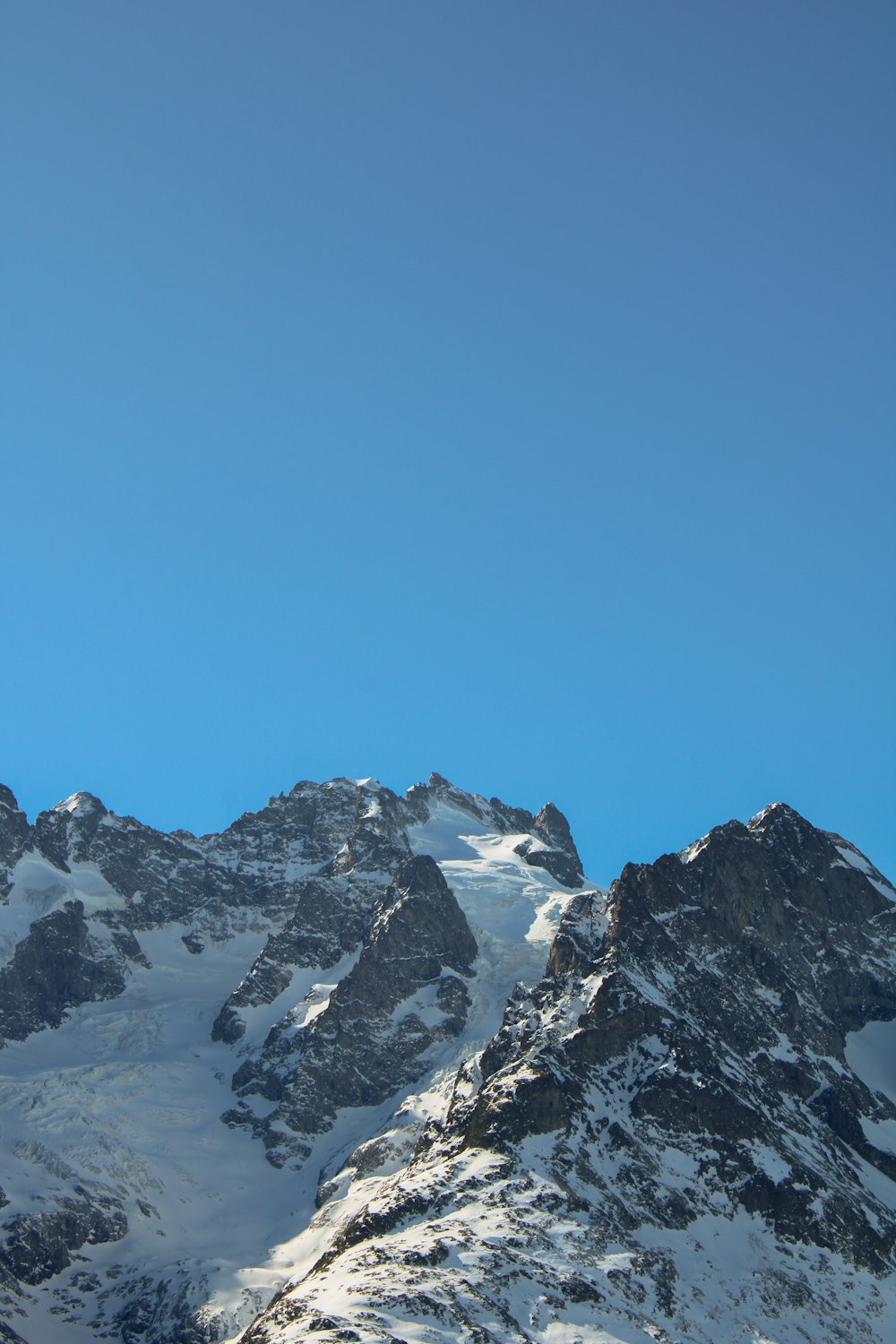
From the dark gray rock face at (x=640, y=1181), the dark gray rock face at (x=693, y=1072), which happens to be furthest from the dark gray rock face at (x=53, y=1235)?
the dark gray rock face at (x=693, y=1072)

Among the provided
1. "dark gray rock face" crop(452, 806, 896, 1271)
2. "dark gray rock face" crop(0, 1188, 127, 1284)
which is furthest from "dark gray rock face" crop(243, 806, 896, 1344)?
"dark gray rock face" crop(0, 1188, 127, 1284)

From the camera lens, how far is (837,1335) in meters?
125

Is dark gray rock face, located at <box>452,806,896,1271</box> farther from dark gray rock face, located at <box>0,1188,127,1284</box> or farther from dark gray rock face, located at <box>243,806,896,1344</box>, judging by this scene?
dark gray rock face, located at <box>0,1188,127,1284</box>

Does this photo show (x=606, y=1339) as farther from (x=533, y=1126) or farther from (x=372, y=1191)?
(x=372, y=1191)

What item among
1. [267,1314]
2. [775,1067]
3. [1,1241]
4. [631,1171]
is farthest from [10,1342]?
[775,1067]

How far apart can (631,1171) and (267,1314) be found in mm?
39971

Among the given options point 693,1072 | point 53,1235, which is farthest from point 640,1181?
point 53,1235

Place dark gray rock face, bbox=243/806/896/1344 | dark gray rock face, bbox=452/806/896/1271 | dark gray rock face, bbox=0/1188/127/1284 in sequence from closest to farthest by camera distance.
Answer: dark gray rock face, bbox=243/806/896/1344 → dark gray rock face, bbox=452/806/896/1271 → dark gray rock face, bbox=0/1188/127/1284

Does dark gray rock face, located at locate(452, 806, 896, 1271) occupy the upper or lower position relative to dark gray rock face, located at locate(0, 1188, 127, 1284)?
upper

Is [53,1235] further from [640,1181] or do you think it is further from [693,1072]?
[693,1072]

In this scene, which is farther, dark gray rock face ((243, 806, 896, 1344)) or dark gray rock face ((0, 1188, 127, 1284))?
dark gray rock face ((0, 1188, 127, 1284))

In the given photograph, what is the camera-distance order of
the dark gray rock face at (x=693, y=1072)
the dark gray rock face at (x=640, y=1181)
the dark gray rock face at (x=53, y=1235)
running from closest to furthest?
1. the dark gray rock face at (x=640, y=1181)
2. the dark gray rock face at (x=693, y=1072)
3. the dark gray rock face at (x=53, y=1235)

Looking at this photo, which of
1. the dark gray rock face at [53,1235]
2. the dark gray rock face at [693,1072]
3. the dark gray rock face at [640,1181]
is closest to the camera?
the dark gray rock face at [640,1181]

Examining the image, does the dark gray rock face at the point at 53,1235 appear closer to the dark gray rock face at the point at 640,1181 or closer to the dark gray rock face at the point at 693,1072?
the dark gray rock face at the point at 640,1181
